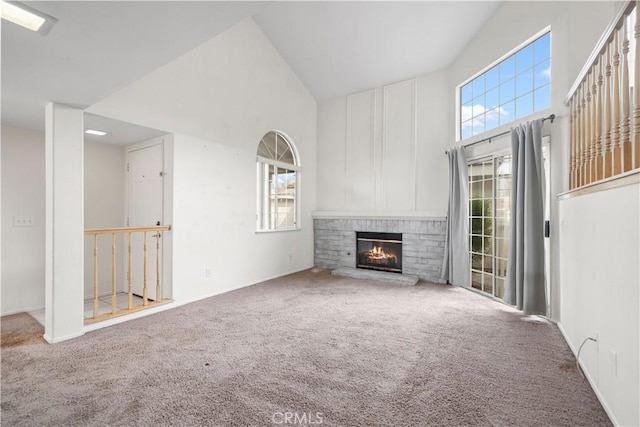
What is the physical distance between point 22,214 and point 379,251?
5.16 metres

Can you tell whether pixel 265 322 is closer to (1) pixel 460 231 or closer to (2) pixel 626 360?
(2) pixel 626 360

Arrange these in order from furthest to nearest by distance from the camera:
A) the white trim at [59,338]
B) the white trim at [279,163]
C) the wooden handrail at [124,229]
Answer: the white trim at [279,163], the wooden handrail at [124,229], the white trim at [59,338]

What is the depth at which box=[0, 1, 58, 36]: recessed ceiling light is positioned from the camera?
1337 millimetres

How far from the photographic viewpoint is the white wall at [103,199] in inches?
158

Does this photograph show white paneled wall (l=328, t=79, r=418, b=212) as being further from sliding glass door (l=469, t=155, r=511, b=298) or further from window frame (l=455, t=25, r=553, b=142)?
sliding glass door (l=469, t=155, r=511, b=298)

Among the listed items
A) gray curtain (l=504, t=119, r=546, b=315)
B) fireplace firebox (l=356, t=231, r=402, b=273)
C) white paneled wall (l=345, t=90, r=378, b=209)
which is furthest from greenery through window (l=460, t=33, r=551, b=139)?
fireplace firebox (l=356, t=231, r=402, b=273)

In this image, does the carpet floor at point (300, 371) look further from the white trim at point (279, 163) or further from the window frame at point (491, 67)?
the white trim at point (279, 163)

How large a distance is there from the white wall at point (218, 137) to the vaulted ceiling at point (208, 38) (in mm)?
594

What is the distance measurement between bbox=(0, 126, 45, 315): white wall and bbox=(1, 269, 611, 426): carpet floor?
1.11 ft

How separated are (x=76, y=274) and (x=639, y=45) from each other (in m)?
4.26

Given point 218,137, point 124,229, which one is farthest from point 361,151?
point 124,229

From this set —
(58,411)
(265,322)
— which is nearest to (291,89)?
(265,322)

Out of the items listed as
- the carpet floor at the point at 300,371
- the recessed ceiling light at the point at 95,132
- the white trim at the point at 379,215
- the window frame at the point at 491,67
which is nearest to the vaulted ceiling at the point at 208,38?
the recessed ceiling light at the point at 95,132

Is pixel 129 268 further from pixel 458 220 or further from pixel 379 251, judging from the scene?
pixel 458 220
